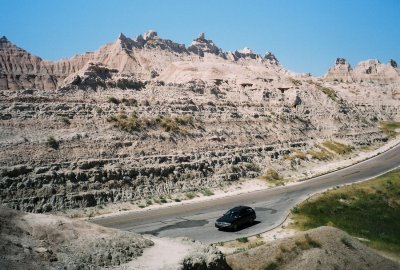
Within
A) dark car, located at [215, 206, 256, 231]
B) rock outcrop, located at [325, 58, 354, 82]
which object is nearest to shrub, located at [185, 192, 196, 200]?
dark car, located at [215, 206, 256, 231]

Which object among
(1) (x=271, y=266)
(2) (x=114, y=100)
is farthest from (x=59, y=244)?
(2) (x=114, y=100)

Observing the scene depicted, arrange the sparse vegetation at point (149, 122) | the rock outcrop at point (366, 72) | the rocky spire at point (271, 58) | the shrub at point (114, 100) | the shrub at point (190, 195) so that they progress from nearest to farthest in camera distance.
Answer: the shrub at point (190, 195) → the sparse vegetation at point (149, 122) → the shrub at point (114, 100) → the rock outcrop at point (366, 72) → the rocky spire at point (271, 58)

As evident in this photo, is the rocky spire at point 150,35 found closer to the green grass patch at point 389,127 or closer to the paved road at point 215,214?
the green grass patch at point 389,127

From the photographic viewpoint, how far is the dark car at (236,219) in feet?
86.9

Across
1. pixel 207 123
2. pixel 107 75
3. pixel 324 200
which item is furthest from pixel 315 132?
pixel 107 75

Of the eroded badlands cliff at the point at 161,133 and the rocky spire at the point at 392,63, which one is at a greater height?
the rocky spire at the point at 392,63

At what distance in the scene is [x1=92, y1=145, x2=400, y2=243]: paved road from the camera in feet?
86.0

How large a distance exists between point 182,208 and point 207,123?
61.2 feet

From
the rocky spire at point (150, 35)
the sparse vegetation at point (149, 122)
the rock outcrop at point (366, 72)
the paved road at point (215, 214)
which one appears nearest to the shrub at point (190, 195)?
the paved road at point (215, 214)

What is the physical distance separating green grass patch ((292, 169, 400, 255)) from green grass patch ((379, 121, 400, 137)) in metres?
35.8

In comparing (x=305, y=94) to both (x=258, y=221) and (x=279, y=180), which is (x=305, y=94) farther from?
(x=258, y=221)

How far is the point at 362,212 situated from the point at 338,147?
94.5 feet

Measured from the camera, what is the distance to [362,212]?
32531 millimetres

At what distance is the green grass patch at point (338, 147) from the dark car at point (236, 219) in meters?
34.5
